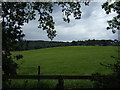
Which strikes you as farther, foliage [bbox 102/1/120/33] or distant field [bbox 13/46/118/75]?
distant field [bbox 13/46/118/75]

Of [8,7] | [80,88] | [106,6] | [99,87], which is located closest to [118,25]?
[106,6]

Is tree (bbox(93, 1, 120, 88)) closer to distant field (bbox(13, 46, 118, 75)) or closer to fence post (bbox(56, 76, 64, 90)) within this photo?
distant field (bbox(13, 46, 118, 75))

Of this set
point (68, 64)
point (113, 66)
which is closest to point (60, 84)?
point (113, 66)

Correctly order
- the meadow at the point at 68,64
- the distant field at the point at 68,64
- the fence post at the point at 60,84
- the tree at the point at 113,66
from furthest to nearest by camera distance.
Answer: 1. the distant field at the point at 68,64
2. the meadow at the point at 68,64
3. the fence post at the point at 60,84
4. the tree at the point at 113,66

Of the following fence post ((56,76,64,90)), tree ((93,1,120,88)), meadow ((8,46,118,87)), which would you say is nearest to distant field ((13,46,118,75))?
meadow ((8,46,118,87))

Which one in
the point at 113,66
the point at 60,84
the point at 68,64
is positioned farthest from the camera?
the point at 68,64

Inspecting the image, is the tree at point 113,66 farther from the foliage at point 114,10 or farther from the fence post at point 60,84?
the fence post at point 60,84

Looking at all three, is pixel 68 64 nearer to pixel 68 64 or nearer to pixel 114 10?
pixel 68 64

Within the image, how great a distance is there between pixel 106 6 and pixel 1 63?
3249 millimetres

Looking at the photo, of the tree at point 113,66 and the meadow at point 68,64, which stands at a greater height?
the tree at point 113,66

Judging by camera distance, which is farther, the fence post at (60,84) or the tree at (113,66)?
the fence post at (60,84)

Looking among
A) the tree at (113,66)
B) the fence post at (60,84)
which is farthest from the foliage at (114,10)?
the fence post at (60,84)

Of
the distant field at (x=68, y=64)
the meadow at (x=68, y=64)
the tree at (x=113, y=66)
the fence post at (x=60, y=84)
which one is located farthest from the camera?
the distant field at (x=68, y=64)

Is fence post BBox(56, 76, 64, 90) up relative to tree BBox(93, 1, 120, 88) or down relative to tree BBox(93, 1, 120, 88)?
down
